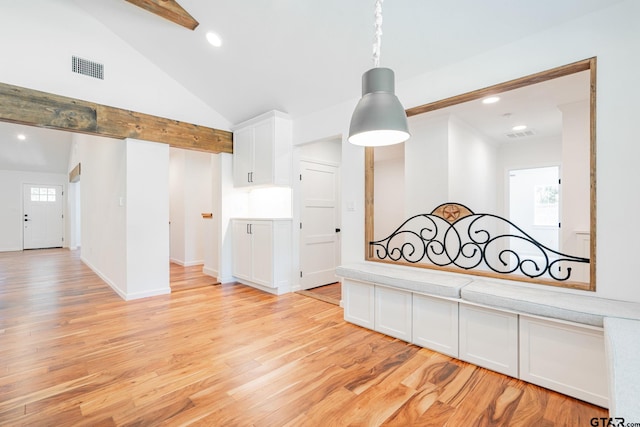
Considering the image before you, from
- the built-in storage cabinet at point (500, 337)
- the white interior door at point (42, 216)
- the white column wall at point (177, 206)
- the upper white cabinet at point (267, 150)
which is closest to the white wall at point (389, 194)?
the upper white cabinet at point (267, 150)

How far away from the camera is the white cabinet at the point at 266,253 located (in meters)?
4.11

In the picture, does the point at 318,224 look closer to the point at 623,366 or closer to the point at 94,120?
the point at 94,120

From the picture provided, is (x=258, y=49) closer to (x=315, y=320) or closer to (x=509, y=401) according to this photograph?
(x=315, y=320)

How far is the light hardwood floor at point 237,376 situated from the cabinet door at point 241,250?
3.78 ft

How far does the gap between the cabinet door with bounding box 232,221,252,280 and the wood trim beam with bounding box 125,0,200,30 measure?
2628 millimetres

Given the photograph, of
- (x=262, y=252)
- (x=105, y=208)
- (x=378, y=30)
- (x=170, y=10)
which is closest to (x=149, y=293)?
(x=262, y=252)

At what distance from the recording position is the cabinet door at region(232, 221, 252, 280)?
14.8 feet

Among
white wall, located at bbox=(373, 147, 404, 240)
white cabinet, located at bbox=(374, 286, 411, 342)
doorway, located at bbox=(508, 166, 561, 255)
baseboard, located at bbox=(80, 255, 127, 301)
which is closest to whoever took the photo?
white cabinet, located at bbox=(374, 286, 411, 342)

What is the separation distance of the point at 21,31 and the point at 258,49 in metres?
→ 2.58

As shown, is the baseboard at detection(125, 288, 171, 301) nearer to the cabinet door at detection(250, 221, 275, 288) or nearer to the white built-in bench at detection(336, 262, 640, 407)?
the cabinet door at detection(250, 221, 275, 288)

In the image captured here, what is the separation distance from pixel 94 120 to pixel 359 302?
151 inches

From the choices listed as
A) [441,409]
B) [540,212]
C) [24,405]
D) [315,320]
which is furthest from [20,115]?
[540,212]

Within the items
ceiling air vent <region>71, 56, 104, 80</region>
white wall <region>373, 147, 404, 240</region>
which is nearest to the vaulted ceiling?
ceiling air vent <region>71, 56, 104, 80</region>

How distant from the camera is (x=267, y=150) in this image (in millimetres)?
4230
